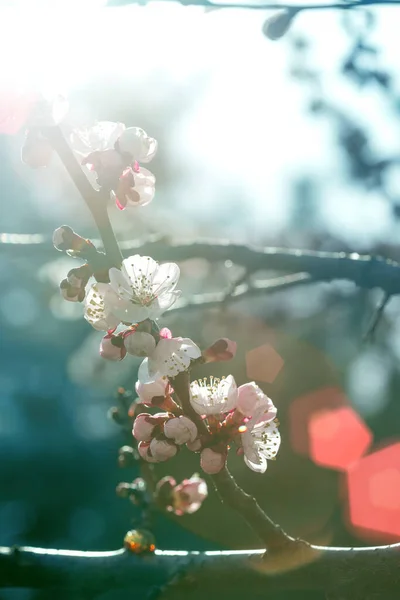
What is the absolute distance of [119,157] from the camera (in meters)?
1.20

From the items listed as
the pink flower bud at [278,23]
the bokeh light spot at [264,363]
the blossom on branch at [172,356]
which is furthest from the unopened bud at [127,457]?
the bokeh light spot at [264,363]

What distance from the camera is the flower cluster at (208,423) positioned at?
118cm

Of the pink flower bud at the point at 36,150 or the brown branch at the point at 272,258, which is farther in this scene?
the brown branch at the point at 272,258

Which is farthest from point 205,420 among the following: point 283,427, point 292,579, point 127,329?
point 283,427

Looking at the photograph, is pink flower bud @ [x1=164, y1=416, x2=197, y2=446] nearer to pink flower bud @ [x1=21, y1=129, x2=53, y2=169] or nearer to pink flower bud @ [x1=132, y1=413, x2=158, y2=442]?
pink flower bud @ [x1=132, y1=413, x2=158, y2=442]

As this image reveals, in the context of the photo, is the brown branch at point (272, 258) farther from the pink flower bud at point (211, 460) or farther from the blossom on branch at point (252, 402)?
the pink flower bud at point (211, 460)

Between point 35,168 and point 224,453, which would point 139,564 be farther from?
point 35,168

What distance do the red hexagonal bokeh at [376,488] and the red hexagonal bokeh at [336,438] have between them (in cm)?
25

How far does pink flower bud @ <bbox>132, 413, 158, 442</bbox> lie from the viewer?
122 centimetres

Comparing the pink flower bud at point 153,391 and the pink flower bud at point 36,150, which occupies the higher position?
the pink flower bud at point 36,150

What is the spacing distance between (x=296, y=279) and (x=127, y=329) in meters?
1.52

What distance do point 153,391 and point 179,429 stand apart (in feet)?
0.33

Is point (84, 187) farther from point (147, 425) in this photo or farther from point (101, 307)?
point (147, 425)

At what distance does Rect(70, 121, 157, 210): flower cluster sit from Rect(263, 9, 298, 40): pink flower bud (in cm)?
104
